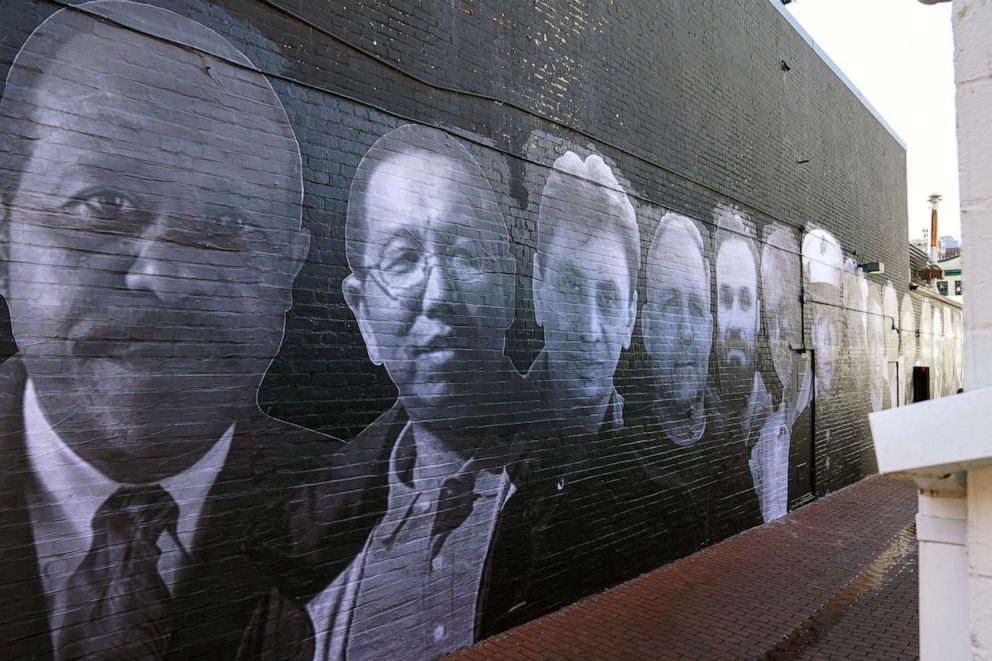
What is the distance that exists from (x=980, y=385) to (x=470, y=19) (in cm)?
421

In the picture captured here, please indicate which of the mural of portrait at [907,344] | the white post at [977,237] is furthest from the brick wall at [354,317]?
the mural of portrait at [907,344]

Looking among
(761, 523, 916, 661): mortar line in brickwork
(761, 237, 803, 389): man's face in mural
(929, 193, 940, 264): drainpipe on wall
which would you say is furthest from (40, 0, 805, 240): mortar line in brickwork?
(929, 193, 940, 264): drainpipe on wall

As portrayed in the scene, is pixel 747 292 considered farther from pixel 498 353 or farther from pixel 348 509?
pixel 348 509

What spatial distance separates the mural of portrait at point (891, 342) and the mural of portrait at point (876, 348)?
0.28 meters

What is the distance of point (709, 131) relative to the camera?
796 centimetres

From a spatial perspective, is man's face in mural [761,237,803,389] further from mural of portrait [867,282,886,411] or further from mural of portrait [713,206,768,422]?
mural of portrait [867,282,886,411]

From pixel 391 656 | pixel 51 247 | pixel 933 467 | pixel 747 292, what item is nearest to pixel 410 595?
pixel 391 656

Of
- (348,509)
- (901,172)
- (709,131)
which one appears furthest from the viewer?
(901,172)

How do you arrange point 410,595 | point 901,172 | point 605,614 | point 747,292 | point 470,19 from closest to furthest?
point 410,595, point 470,19, point 605,614, point 747,292, point 901,172

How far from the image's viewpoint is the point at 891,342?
15.1 m

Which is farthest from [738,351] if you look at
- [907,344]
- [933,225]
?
[933,225]

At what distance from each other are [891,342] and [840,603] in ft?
36.5

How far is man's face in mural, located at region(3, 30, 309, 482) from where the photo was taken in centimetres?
291

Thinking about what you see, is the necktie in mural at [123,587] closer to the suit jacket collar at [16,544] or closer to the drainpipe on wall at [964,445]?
the suit jacket collar at [16,544]
